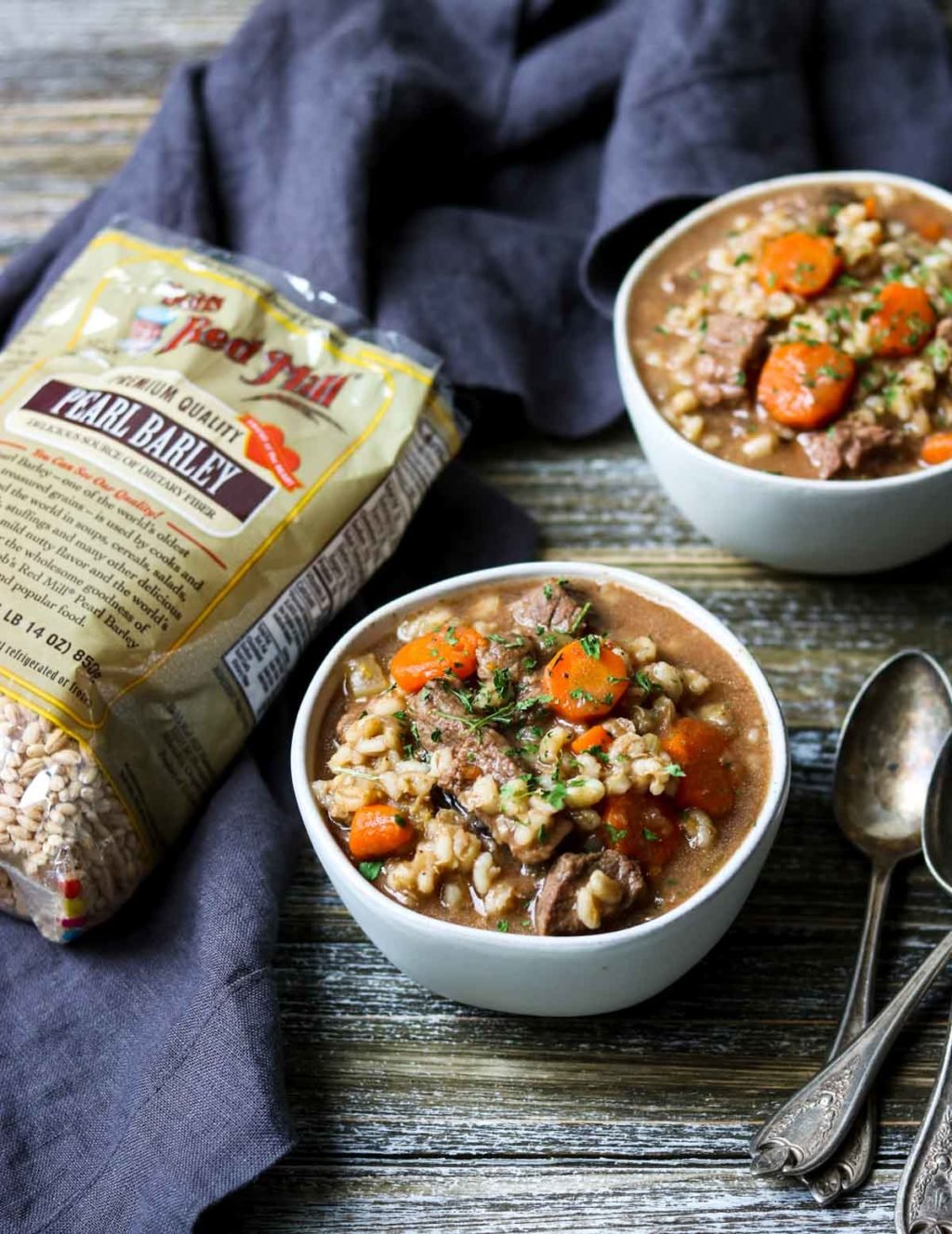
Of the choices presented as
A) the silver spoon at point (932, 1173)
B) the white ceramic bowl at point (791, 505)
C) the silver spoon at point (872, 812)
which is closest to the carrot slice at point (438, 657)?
the white ceramic bowl at point (791, 505)

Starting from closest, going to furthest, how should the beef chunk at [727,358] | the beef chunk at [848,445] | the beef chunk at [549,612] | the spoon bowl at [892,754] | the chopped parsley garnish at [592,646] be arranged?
the chopped parsley garnish at [592,646]
the beef chunk at [549,612]
the spoon bowl at [892,754]
the beef chunk at [848,445]
the beef chunk at [727,358]

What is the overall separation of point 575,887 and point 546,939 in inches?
3.7

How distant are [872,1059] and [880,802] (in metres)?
0.53

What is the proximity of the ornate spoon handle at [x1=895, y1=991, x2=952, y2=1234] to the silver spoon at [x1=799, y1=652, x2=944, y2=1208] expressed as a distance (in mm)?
82

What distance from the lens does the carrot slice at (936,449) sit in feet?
8.88

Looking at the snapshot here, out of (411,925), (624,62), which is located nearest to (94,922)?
(411,925)

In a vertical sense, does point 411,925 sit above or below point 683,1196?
above

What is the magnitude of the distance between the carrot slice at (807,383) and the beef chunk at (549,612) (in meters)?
0.64

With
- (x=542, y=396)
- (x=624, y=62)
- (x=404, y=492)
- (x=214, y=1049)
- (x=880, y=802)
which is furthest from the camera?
(x=624, y=62)

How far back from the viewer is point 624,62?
3.64m

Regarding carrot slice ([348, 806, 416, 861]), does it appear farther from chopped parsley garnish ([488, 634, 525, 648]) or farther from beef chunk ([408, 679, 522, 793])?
chopped parsley garnish ([488, 634, 525, 648])

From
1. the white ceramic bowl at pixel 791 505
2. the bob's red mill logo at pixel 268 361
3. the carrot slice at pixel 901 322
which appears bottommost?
the white ceramic bowl at pixel 791 505

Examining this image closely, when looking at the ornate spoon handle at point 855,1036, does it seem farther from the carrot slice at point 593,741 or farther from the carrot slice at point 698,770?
the carrot slice at point 593,741

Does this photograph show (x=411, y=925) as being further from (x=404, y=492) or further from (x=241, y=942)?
(x=404, y=492)
